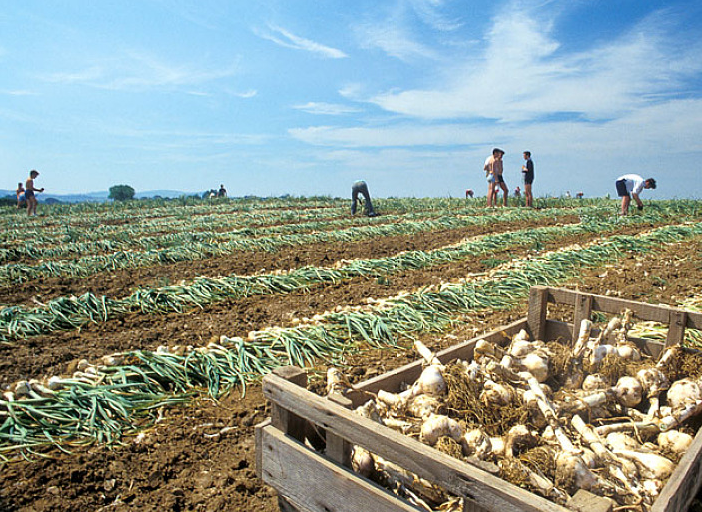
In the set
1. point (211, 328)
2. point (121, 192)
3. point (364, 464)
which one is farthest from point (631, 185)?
point (121, 192)

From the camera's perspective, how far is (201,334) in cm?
404

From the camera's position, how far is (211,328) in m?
4.17

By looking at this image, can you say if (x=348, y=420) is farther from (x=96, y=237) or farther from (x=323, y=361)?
(x=96, y=237)

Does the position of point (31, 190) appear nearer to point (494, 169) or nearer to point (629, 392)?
point (494, 169)

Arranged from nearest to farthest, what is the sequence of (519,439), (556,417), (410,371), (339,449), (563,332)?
(339,449)
(519,439)
(556,417)
(410,371)
(563,332)

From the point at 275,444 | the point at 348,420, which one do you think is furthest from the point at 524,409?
the point at 275,444

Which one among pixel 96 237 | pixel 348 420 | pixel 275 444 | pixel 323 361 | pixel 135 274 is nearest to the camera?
pixel 348 420

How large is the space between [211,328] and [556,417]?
3.03 metres

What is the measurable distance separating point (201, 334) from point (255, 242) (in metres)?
4.90

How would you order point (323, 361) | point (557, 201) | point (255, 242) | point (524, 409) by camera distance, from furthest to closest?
point (557, 201), point (255, 242), point (323, 361), point (524, 409)

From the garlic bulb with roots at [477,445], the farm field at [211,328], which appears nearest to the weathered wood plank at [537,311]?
the farm field at [211,328]

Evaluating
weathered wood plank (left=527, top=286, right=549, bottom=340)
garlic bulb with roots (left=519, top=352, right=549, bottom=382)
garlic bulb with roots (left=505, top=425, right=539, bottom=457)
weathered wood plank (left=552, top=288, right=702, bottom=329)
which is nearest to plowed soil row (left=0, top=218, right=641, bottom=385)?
weathered wood plank (left=527, top=286, right=549, bottom=340)

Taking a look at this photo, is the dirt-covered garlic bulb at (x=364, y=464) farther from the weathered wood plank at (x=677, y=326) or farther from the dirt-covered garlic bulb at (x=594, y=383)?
the weathered wood plank at (x=677, y=326)

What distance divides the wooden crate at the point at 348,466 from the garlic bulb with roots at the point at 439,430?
1.10 feet
